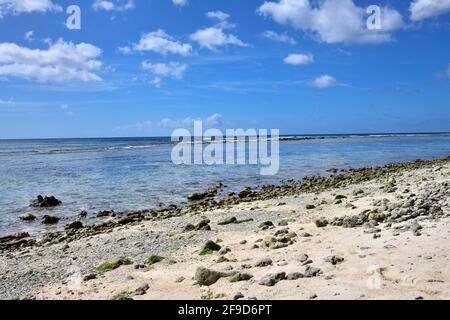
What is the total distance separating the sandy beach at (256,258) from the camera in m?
6.62

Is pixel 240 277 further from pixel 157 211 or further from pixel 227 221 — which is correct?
pixel 157 211

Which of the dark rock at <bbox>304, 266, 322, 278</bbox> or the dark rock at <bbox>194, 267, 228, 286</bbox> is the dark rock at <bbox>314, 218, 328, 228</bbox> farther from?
Answer: the dark rock at <bbox>194, 267, 228, 286</bbox>

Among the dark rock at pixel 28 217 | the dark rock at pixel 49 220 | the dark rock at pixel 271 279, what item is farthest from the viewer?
the dark rock at pixel 28 217

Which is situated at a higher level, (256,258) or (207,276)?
(207,276)

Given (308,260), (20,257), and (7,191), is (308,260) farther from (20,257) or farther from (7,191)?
(7,191)

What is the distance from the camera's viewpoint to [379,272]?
684 centimetres

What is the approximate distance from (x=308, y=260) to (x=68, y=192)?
64.8 ft

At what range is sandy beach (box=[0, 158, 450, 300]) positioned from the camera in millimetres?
6621

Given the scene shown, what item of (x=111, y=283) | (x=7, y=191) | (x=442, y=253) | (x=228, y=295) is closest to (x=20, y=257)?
(x=111, y=283)

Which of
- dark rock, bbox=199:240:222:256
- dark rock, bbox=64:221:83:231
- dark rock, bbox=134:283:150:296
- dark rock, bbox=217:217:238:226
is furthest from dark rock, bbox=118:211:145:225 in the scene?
dark rock, bbox=134:283:150:296

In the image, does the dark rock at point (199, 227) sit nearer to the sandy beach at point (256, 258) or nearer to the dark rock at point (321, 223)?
the sandy beach at point (256, 258)

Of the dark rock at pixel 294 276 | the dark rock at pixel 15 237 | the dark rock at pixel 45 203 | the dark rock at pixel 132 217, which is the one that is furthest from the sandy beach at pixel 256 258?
the dark rock at pixel 45 203

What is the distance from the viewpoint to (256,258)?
8.98 metres

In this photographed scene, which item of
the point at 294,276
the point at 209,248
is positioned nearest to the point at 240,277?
the point at 294,276
